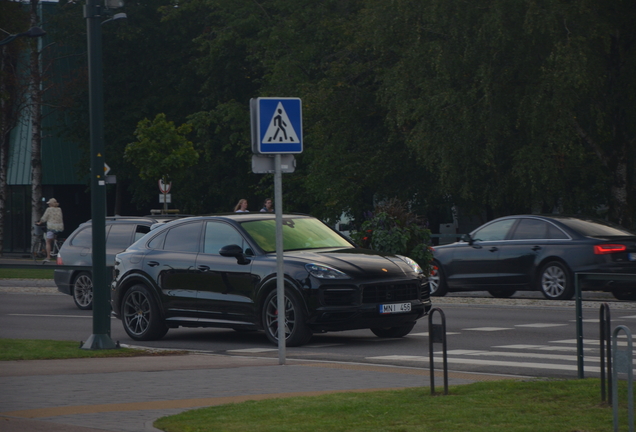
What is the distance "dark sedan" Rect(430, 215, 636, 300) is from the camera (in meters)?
20.3

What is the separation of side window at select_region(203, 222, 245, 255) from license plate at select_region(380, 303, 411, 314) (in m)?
2.11

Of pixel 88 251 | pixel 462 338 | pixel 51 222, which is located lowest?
pixel 462 338

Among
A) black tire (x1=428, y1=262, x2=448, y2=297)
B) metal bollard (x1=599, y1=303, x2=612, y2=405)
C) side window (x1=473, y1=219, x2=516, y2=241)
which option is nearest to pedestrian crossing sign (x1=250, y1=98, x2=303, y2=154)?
metal bollard (x1=599, y1=303, x2=612, y2=405)

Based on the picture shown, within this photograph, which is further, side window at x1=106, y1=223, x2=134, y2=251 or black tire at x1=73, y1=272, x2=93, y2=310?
side window at x1=106, y1=223, x2=134, y2=251

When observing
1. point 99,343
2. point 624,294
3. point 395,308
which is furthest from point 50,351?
point 624,294

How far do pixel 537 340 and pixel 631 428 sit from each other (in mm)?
7878

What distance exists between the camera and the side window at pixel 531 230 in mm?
21250

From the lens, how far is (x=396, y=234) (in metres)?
22.2

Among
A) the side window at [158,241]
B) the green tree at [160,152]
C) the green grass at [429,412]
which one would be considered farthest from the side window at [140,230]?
the green tree at [160,152]

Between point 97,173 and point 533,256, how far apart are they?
1027 cm

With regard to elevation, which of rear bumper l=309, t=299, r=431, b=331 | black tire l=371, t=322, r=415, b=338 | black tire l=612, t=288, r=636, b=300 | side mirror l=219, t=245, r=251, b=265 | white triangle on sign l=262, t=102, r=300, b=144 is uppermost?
white triangle on sign l=262, t=102, r=300, b=144

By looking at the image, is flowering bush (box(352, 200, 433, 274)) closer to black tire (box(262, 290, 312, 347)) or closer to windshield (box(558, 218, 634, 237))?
windshield (box(558, 218, 634, 237))

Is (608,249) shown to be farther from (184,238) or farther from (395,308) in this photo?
(184,238)

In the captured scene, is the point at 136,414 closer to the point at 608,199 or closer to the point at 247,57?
the point at 608,199
